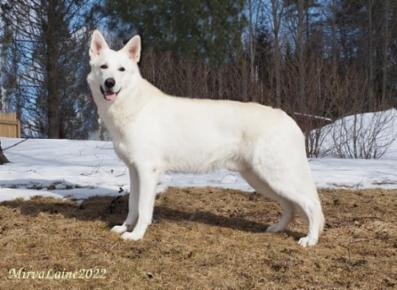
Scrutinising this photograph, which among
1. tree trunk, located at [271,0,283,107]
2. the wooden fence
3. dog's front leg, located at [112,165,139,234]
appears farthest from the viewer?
the wooden fence

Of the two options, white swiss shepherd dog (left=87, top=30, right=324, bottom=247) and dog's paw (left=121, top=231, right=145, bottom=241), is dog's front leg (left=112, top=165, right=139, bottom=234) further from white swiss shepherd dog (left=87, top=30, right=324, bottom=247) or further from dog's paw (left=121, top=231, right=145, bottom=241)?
dog's paw (left=121, top=231, right=145, bottom=241)

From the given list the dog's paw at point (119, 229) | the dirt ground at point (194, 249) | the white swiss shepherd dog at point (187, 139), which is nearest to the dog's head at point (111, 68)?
the white swiss shepherd dog at point (187, 139)

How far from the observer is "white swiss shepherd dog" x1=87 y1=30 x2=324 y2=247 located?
4.33 metres

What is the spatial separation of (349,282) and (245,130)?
161cm

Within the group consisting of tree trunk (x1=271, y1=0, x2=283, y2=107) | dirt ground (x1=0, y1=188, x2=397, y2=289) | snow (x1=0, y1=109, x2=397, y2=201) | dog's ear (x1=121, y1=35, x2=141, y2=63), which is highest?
tree trunk (x1=271, y1=0, x2=283, y2=107)

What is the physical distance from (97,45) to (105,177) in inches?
123

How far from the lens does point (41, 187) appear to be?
21.8 ft

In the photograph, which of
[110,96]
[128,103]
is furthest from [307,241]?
[110,96]

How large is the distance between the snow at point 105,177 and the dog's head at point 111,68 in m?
1.79

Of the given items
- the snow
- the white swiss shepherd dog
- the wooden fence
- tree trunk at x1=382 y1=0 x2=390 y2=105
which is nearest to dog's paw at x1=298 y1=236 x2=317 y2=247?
the white swiss shepherd dog

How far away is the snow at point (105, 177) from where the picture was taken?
6438 mm

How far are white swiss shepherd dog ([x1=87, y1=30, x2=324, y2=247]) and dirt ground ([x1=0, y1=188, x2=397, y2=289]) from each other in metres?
0.29

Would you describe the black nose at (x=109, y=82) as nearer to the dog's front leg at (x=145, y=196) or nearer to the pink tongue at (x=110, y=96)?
the pink tongue at (x=110, y=96)

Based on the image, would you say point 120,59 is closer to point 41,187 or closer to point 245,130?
point 245,130
